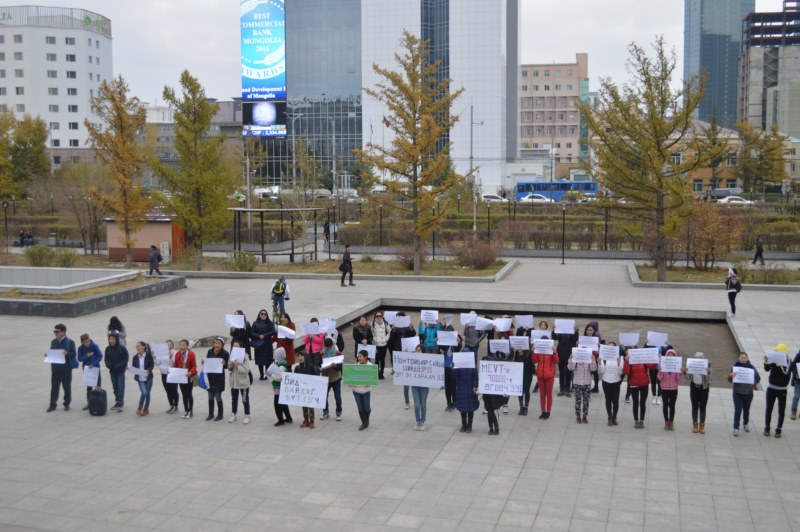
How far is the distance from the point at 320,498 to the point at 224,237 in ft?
115

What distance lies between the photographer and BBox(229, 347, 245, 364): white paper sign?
43.8 feet

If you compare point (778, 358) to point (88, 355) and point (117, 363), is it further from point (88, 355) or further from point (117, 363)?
point (88, 355)

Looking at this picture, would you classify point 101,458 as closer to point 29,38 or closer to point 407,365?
point 407,365

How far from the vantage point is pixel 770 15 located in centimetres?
13300

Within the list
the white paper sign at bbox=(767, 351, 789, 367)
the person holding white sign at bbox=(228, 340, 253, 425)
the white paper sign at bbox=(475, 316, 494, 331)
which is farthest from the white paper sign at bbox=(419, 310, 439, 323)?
the white paper sign at bbox=(767, 351, 789, 367)

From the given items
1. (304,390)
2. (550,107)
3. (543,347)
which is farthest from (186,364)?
(550,107)

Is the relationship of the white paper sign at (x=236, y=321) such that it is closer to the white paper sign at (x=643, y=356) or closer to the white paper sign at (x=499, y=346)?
the white paper sign at (x=499, y=346)

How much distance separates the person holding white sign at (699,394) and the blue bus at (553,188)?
6177cm

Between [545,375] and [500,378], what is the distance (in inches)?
41.1

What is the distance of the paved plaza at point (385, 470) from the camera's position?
9.84 m

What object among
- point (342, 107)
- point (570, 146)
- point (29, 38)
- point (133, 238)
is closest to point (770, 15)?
point (570, 146)

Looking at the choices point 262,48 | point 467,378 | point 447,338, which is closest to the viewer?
point 467,378

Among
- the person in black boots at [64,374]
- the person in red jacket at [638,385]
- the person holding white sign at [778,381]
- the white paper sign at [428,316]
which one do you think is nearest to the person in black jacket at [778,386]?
the person holding white sign at [778,381]

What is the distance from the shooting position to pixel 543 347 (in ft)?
44.4
